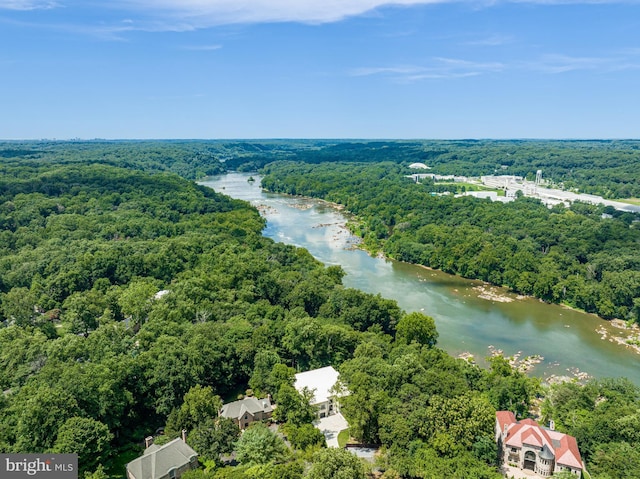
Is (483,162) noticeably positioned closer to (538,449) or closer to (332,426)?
(538,449)

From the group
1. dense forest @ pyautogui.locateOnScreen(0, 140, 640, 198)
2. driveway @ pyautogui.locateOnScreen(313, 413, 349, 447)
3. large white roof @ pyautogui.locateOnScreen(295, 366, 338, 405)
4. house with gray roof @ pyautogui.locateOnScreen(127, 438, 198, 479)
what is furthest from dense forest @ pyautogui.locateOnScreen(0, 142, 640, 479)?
dense forest @ pyautogui.locateOnScreen(0, 140, 640, 198)

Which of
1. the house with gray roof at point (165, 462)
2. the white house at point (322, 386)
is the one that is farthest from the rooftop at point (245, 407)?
the house with gray roof at point (165, 462)

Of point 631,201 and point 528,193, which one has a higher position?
point 528,193

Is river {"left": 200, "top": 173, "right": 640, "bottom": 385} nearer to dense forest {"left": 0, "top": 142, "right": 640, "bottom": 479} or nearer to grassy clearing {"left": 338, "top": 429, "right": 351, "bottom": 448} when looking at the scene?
dense forest {"left": 0, "top": 142, "right": 640, "bottom": 479}

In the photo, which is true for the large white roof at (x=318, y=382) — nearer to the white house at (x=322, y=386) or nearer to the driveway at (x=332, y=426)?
the white house at (x=322, y=386)

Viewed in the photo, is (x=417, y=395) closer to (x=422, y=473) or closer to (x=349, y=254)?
(x=422, y=473)

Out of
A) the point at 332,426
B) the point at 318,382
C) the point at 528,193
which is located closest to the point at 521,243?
the point at 318,382
